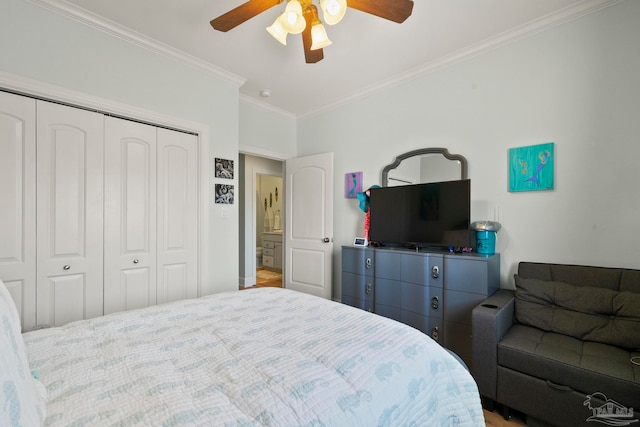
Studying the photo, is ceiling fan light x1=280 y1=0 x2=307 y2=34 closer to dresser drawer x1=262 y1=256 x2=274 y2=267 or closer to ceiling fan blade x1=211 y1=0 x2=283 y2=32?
ceiling fan blade x1=211 y1=0 x2=283 y2=32

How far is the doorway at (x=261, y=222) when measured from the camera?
16.2 ft

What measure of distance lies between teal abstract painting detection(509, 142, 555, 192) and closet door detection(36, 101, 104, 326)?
129 inches

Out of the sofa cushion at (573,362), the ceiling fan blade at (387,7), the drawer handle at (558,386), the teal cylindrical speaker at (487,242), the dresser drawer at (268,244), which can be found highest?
the ceiling fan blade at (387,7)

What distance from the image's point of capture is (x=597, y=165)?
203 cm

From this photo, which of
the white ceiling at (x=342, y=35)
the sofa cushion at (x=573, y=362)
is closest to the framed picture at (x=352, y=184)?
the white ceiling at (x=342, y=35)

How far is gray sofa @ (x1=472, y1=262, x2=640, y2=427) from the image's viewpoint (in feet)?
4.64

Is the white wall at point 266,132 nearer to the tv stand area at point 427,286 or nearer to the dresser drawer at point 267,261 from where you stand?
the tv stand area at point 427,286

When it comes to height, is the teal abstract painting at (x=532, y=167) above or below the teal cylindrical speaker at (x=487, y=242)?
above

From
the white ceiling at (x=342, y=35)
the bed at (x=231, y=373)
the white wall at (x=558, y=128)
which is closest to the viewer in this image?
the bed at (x=231, y=373)

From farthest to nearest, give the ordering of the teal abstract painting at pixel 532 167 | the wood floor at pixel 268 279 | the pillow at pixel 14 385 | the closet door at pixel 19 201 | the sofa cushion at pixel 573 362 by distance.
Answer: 1. the wood floor at pixel 268 279
2. the teal abstract painting at pixel 532 167
3. the closet door at pixel 19 201
4. the sofa cushion at pixel 573 362
5. the pillow at pixel 14 385

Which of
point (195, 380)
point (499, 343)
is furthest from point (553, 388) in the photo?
point (195, 380)

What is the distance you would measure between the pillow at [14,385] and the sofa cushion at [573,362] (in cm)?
210

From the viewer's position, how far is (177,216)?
8.65ft

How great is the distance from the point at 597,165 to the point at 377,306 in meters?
2.04
